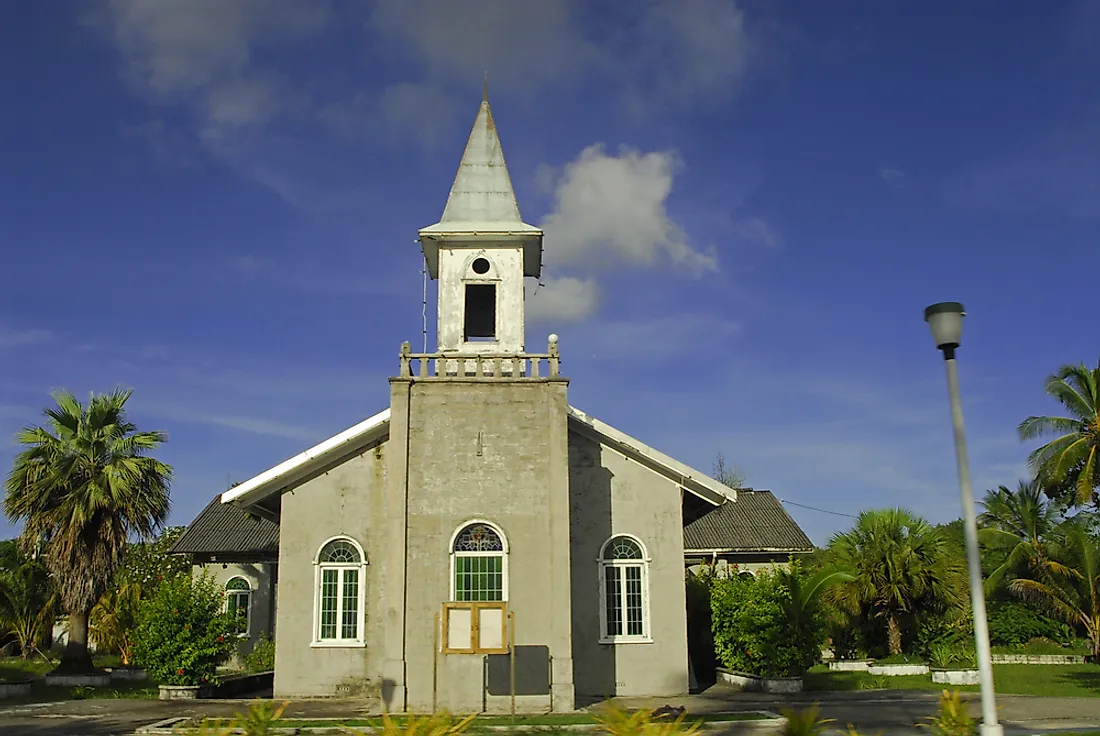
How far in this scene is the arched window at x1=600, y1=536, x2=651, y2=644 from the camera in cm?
2334

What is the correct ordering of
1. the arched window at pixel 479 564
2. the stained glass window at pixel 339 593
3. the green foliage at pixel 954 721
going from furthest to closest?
the stained glass window at pixel 339 593
the arched window at pixel 479 564
the green foliage at pixel 954 721

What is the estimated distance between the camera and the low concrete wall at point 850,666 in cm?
3027

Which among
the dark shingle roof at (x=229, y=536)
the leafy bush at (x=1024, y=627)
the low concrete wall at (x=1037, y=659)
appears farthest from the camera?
the leafy bush at (x=1024, y=627)

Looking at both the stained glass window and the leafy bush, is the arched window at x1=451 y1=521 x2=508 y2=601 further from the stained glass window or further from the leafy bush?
the leafy bush

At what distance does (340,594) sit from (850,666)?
54.5 feet

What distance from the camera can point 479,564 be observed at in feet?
70.4

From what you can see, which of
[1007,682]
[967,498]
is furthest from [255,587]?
[967,498]

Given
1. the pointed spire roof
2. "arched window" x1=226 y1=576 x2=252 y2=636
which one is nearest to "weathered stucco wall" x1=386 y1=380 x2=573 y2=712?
the pointed spire roof

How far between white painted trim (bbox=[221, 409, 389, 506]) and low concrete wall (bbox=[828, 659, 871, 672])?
1688 centimetres

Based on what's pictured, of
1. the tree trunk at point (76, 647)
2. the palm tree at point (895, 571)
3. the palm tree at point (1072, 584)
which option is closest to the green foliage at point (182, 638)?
the tree trunk at point (76, 647)

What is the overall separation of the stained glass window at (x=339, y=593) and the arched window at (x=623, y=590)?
5858mm

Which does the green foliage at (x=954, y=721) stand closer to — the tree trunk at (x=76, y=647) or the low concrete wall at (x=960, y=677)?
the low concrete wall at (x=960, y=677)

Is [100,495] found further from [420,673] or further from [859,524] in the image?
[859,524]

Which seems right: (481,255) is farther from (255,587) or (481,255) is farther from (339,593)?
(255,587)
